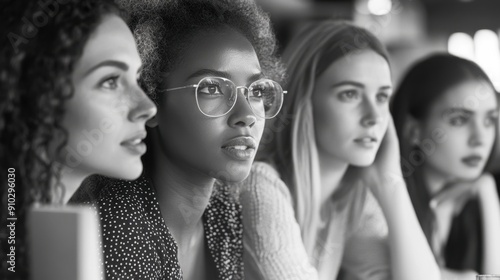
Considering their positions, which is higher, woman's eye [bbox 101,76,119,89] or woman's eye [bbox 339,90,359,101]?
woman's eye [bbox 339,90,359,101]

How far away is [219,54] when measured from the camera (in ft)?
2.93

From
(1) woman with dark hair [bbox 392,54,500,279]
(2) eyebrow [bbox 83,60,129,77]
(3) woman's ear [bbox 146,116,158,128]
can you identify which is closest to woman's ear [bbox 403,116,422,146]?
(1) woman with dark hair [bbox 392,54,500,279]

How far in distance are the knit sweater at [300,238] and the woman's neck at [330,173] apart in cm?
2

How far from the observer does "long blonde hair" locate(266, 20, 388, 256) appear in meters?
1.06

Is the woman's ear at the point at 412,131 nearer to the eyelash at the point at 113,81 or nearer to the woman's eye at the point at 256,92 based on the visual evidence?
the woman's eye at the point at 256,92

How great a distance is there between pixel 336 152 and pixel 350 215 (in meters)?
0.11

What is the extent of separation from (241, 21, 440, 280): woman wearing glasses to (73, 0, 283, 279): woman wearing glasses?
0.10m

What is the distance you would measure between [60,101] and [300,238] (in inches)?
17.2

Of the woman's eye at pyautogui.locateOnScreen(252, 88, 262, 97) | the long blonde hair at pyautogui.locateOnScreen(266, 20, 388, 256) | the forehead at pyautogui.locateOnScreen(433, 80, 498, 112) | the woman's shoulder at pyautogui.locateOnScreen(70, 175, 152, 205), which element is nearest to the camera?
the woman's shoulder at pyautogui.locateOnScreen(70, 175, 152, 205)

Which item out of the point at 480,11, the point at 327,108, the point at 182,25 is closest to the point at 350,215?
the point at 327,108

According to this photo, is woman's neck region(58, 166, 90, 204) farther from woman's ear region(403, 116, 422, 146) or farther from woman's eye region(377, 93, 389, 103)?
woman's ear region(403, 116, 422, 146)

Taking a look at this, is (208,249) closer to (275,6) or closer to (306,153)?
(306,153)

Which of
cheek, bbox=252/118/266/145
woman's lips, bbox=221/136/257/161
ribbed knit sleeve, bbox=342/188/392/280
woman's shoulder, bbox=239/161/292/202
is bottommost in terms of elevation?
ribbed knit sleeve, bbox=342/188/392/280

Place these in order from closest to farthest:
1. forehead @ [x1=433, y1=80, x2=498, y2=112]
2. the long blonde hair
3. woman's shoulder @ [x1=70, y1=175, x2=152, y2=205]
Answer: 1. woman's shoulder @ [x1=70, y1=175, x2=152, y2=205]
2. the long blonde hair
3. forehead @ [x1=433, y1=80, x2=498, y2=112]
